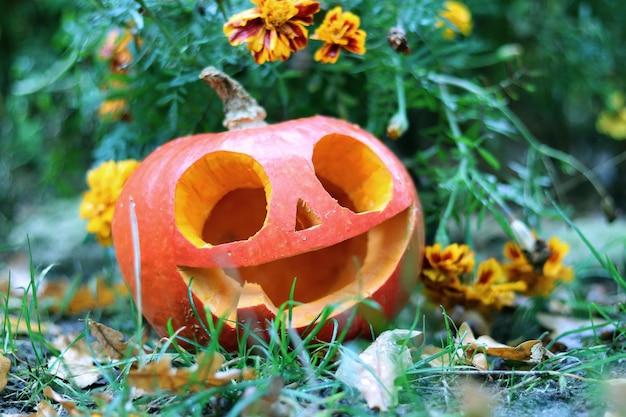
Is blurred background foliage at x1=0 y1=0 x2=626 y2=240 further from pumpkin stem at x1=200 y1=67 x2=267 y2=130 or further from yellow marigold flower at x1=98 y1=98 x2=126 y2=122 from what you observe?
pumpkin stem at x1=200 y1=67 x2=267 y2=130

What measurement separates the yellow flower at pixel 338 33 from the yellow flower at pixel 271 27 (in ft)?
0.21

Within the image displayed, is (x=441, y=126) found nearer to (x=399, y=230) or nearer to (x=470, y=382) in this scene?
(x=399, y=230)

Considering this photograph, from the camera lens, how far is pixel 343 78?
1.64m

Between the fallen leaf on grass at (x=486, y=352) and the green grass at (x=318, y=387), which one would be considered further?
the fallen leaf on grass at (x=486, y=352)

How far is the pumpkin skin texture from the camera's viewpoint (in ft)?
3.59

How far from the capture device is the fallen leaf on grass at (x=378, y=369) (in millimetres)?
872

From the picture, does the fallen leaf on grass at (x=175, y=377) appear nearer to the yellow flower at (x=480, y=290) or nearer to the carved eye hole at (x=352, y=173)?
the carved eye hole at (x=352, y=173)

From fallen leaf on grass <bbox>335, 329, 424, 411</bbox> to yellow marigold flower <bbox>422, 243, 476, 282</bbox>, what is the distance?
34 cm

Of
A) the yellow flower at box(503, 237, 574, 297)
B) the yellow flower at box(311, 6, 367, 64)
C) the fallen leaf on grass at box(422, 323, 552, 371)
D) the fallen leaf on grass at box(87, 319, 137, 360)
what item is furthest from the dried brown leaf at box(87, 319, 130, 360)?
the yellow flower at box(503, 237, 574, 297)

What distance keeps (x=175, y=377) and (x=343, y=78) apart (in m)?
1.02

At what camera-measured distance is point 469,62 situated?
1993 mm

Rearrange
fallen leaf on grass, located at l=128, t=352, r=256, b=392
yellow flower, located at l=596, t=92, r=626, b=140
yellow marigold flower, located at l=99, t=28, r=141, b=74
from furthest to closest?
yellow flower, located at l=596, t=92, r=626, b=140 → yellow marigold flower, located at l=99, t=28, r=141, b=74 → fallen leaf on grass, located at l=128, t=352, r=256, b=392

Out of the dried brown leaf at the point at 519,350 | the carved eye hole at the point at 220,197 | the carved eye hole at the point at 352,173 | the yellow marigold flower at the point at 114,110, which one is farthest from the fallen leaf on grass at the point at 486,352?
the yellow marigold flower at the point at 114,110

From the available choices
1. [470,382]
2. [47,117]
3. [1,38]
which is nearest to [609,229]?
[470,382]
